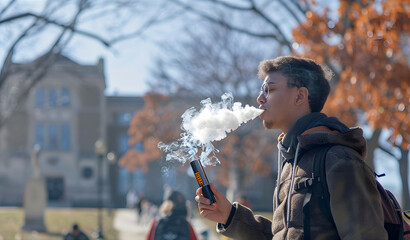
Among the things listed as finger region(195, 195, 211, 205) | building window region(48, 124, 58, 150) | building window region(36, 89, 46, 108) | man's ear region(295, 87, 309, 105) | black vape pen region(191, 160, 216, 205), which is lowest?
building window region(48, 124, 58, 150)

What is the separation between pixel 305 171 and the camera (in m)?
2.93

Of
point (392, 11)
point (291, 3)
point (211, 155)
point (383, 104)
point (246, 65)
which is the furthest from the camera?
point (246, 65)

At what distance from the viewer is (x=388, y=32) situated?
339 inches

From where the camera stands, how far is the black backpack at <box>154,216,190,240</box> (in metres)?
Result: 8.11

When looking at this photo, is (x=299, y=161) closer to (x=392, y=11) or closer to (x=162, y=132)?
(x=392, y=11)

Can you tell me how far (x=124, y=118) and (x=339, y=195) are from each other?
201 ft

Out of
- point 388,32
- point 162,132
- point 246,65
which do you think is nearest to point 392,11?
point 388,32

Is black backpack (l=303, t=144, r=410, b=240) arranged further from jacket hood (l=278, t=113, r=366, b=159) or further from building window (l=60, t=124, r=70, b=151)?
building window (l=60, t=124, r=70, b=151)

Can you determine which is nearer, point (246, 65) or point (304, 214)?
point (304, 214)

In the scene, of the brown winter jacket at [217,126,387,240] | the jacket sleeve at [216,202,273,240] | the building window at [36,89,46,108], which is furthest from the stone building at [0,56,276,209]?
the brown winter jacket at [217,126,387,240]

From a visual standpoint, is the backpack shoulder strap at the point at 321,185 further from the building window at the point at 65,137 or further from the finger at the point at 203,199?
the building window at the point at 65,137

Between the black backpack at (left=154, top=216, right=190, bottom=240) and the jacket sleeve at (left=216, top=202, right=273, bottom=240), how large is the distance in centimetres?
469

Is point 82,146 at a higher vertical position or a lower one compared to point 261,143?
lower

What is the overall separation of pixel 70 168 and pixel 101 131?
14.4ft
